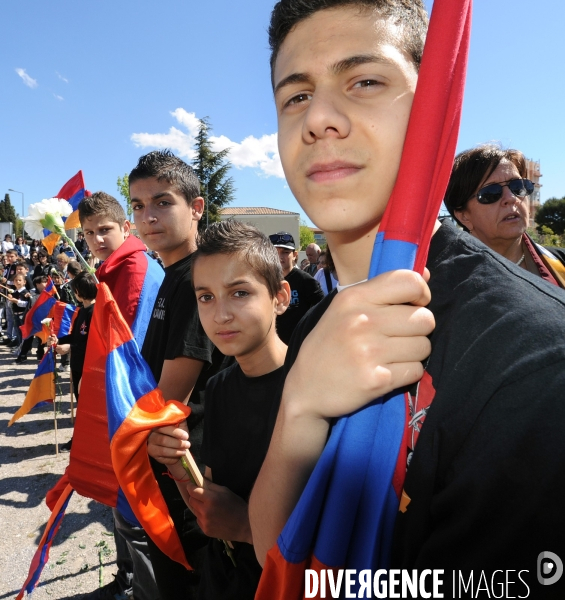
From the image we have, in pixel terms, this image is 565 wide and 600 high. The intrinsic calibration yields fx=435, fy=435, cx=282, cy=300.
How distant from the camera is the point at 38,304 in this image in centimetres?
748

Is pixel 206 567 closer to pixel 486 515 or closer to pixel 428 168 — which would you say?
pixel 486 515

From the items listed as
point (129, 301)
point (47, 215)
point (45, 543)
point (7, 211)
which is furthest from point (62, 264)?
point (7, 211)

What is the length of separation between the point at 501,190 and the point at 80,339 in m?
4.81

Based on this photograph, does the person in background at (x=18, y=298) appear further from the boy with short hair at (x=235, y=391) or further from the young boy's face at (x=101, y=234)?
the boy with short hair at (x=235, y=391)

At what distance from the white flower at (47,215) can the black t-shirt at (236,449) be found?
1658 mm

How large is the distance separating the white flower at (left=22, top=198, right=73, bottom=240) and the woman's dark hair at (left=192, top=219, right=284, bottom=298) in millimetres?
1178

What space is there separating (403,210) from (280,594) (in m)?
0.75

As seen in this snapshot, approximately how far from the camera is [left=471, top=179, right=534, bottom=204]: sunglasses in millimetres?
2766

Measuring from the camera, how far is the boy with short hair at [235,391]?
160cm

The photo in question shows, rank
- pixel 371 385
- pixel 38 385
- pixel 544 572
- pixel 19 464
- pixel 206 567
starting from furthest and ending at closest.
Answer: pixel 38 385, pixel 19 464, pixel 206 567, pixel 371 385, pixel 544 572

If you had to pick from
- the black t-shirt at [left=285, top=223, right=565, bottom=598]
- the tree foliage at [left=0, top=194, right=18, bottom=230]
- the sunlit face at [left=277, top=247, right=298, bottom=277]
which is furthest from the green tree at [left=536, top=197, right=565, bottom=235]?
the tree foliage at [left=0, top=194, right=18, bottom=230]

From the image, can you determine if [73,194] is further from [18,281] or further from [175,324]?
[18,281]

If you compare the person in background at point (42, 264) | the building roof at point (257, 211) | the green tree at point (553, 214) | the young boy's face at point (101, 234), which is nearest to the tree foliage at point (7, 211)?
the building roof at point (257, 211)

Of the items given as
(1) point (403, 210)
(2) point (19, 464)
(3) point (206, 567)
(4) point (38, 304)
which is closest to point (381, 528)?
(1) point (403, 210)
